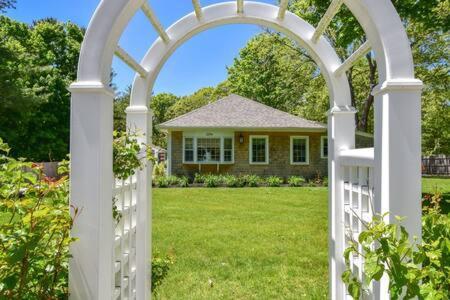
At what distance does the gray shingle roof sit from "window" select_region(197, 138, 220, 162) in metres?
0.82

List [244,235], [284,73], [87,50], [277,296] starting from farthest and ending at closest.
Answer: [284,73], [244,235], [277,296], [87,50]

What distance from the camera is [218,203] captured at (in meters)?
11.0

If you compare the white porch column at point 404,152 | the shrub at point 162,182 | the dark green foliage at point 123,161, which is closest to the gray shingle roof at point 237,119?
the shrub at point 162,182

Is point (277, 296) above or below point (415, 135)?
below

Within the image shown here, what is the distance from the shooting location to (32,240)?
160 centimetres

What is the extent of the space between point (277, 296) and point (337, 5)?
3.14 metres

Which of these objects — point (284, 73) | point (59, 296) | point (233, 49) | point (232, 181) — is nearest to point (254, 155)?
point (232, 181)

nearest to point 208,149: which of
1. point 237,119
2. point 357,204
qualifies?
point 237,119

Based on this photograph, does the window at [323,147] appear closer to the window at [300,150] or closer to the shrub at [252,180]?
the window at [300,150]

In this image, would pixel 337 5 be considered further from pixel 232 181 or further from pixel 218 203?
pixel 232 181

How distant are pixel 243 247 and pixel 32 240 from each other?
4878mm

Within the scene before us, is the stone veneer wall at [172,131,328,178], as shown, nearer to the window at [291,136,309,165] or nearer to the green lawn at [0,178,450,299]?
the window at [291,136,309,165]

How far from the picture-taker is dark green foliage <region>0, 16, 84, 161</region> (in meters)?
15.8

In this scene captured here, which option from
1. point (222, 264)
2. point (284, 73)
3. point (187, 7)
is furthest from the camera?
point (284, 73)
